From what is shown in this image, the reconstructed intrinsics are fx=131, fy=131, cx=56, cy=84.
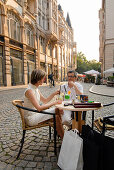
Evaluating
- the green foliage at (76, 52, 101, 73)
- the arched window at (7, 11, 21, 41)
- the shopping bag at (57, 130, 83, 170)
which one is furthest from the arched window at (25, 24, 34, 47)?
the green foliage at (76, 52, 101, 73)

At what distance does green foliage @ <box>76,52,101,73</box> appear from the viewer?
70438mm

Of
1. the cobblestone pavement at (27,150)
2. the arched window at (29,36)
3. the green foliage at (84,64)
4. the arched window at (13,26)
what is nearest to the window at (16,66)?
the arched window at (13,26)

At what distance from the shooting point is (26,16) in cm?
1914

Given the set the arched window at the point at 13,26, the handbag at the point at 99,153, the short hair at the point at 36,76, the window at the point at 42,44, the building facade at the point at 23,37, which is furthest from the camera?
the window at the point at 42,44

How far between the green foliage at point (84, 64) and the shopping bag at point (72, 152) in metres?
69.9

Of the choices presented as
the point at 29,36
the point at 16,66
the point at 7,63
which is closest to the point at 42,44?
the point at 29,36

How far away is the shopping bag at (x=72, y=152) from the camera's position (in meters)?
1.79

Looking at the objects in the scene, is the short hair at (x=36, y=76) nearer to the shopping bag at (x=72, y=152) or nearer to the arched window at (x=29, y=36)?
the shopping bag at (x=72, y=152)

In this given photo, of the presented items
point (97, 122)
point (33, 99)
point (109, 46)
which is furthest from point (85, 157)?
point (109, 46)

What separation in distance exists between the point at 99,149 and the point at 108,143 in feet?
0.46

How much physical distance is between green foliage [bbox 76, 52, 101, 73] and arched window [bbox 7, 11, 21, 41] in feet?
180

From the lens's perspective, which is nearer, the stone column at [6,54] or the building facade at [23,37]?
the stone column at [6,54]

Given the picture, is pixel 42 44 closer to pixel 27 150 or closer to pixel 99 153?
pixel 27 150

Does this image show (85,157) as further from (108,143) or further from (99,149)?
(108,143)
